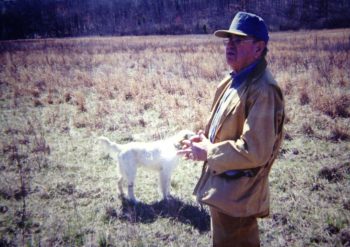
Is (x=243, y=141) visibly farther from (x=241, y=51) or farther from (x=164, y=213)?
(x=164, y=213)

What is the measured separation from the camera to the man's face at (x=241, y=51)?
217cm

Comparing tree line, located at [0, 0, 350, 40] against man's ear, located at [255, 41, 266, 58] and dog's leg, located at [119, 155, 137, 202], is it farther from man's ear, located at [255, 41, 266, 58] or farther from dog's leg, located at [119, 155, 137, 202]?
man's ear, located at [255, 41, 266, 58]

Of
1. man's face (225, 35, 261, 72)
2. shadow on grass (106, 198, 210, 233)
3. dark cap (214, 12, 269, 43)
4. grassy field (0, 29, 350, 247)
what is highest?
dark cap (214, 12, 269, 43)

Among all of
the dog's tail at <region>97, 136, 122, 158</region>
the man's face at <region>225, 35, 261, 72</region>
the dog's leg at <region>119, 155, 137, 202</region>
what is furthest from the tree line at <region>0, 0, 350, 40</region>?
the man's face at <region>225, 35, 261, 72</region>

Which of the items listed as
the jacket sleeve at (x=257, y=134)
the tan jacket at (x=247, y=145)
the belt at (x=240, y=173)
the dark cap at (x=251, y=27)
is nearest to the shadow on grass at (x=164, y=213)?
the tan jacket at (x=247, y=145)

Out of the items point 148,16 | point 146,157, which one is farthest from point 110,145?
point 148,16

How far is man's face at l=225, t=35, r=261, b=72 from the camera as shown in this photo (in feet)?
7.11

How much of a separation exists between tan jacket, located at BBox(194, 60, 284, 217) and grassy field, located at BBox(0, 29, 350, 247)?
1.73 m

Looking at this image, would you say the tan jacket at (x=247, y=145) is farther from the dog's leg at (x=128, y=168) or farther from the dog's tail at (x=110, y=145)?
the dog's tail at (x=110, y=145)

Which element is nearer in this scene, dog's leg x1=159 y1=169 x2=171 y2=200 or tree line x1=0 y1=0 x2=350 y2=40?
dog's leg x1=159 y1=169 x2=171 y2=200

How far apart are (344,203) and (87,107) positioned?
7.28m

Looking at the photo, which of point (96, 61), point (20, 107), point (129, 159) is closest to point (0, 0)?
point (96, 61)

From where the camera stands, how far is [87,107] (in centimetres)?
938

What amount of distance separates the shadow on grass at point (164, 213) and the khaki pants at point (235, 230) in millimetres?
1527
